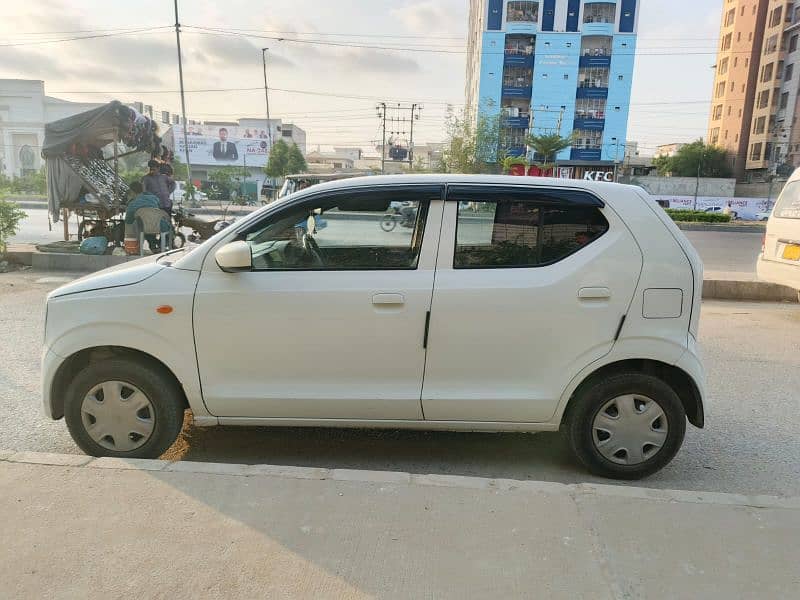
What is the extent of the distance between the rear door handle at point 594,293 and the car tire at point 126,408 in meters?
2.45

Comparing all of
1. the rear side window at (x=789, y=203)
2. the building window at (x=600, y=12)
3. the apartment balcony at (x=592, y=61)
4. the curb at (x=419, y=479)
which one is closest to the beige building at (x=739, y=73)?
the building window at (x=600, y=12)

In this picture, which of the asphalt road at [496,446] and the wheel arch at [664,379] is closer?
the wheel arch at [664,379]

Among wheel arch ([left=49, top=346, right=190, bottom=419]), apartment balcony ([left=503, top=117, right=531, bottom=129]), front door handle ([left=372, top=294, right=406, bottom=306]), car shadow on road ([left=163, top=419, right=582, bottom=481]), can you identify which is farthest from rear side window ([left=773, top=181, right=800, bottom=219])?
apartment balcony ([left=503, top=117, right=531, bottom=129])

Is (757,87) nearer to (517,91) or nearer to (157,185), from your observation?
(517,91)

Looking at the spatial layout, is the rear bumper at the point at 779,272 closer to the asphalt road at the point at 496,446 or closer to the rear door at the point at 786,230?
the rear door at the point at 786,230

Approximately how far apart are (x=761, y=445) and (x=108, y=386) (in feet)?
14.4

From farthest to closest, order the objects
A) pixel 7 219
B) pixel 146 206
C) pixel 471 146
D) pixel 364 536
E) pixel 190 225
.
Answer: pixel 471 146, pixel 190 225, pixel 146 206, pixel 7 219, pixel 364 536

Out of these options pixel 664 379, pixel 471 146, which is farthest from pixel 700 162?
pixel 664 379

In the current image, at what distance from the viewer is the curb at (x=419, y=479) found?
302 cm

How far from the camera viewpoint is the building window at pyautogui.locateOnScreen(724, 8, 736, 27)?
76.6 metres

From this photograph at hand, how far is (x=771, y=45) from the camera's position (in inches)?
2665

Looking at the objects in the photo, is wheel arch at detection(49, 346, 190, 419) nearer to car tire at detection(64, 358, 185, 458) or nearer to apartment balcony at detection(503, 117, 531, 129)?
car tire at detection(64, 358, 185, 458)

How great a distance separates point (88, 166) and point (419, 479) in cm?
1263

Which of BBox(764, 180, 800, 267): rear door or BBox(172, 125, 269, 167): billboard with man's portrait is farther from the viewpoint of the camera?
BBox(172, 125, 269, 167): billboard with man's portrait
